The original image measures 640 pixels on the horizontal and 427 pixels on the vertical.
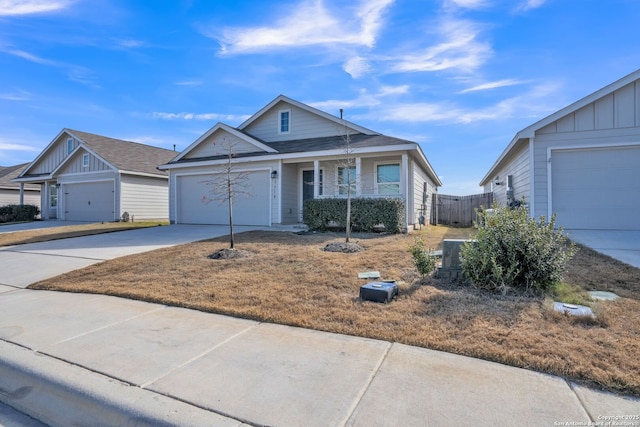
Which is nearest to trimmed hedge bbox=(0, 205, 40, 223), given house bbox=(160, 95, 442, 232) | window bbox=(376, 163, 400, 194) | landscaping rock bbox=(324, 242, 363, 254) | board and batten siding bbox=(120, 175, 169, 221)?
board and batten siding bbox=(120, 175, 169, 221)

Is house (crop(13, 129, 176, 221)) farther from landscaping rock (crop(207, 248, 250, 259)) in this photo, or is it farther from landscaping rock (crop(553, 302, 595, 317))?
→ landscaping rock (crop(553, 302, 595, 317))

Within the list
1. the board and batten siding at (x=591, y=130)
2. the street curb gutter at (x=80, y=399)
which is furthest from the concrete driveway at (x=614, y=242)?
the street curb gutter at (x=80, y=399)

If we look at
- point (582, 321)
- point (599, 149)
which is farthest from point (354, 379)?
point (599, 149)

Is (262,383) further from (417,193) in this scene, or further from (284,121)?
(284,121)

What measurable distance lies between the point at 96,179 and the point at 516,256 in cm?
2091

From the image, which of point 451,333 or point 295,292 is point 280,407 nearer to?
point 451,333

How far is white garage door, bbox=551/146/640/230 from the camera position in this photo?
30.7 feet

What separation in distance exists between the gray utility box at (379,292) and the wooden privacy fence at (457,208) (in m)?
15.1

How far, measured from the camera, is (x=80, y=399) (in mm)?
2406

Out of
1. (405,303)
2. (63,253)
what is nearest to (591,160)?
(405,303)

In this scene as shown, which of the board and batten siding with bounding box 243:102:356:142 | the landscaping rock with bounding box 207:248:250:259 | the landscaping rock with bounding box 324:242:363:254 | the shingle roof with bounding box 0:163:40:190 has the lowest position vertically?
the landscaping rock with bounding box 207:248:250:259

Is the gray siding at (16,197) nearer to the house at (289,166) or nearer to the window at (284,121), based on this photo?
the house at (289,166)

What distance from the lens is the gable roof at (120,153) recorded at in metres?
18.2

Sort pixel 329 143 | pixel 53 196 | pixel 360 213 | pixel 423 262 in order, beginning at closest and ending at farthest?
pixel 423 262 < pixel 360 213 < pixel 329 143 < pixel 53 196
